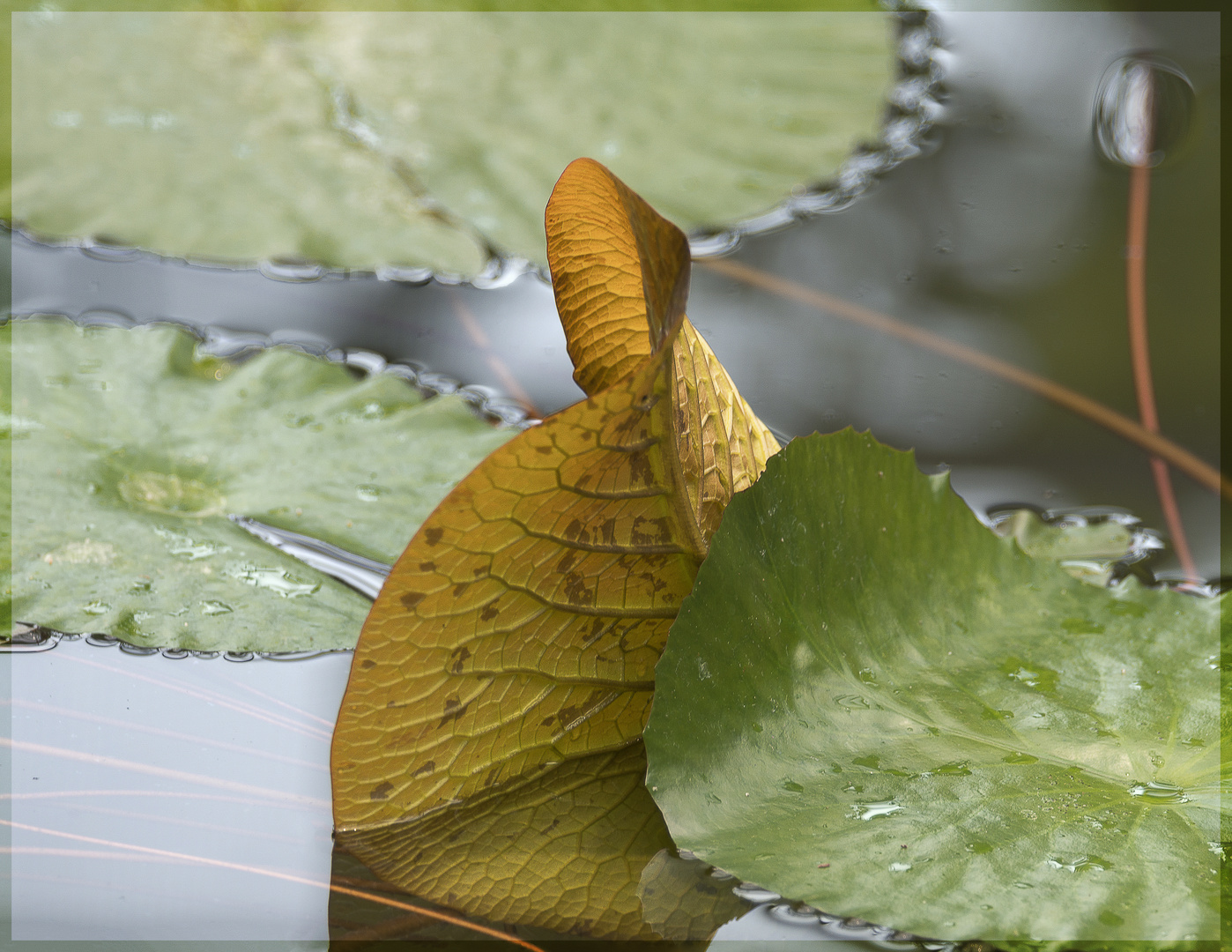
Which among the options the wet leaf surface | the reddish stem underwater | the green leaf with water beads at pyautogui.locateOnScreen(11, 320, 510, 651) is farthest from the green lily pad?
the wet leaf surface

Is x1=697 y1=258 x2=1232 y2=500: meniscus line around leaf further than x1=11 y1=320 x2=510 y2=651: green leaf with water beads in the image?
Yes

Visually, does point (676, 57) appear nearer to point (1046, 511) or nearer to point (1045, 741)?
point (1046, 511)

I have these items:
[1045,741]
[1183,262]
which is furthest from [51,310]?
[1183,262]

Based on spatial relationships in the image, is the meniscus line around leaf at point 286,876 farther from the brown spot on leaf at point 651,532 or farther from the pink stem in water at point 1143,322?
the pink stem in water at point 1143,322

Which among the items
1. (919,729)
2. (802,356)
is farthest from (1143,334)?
(919,729)

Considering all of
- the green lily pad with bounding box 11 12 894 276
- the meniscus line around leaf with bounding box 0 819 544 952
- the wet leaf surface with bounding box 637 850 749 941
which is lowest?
the meniscus line around leaf with bounding box 0 819 544 952

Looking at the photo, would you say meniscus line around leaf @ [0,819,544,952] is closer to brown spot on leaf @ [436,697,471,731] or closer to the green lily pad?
brown spot on leaf @ [436,697,471,731]

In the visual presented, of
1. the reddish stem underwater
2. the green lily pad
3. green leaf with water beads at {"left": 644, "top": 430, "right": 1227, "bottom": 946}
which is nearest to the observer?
green leaf with water beads at {"left": 644, "top": 430, "right": 1227, "bottom": 946}
